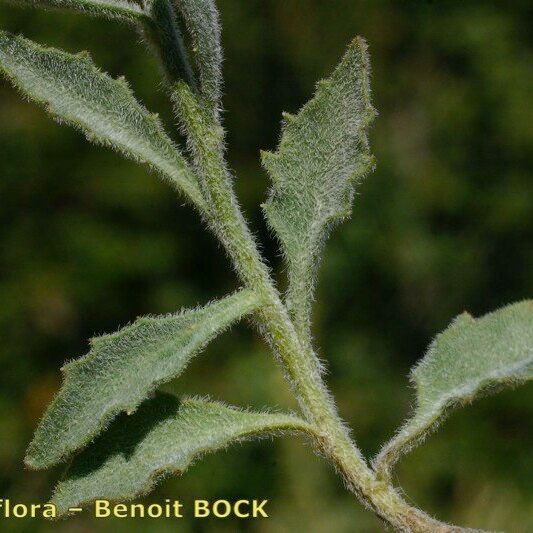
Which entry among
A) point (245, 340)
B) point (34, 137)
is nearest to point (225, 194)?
point (245, 340)

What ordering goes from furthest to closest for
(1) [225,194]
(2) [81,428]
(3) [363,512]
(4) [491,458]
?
(4) [491,458]
(3) [363,512]
(1) [225,194]
(2) [81,428]

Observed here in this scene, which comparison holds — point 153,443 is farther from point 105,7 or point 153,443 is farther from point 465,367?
→ point 105,7

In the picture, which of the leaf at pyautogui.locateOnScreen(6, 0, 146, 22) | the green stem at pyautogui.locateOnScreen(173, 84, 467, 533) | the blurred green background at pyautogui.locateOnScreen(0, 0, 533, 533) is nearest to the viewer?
the green stem at pyautogui.locateOnScreen(173, 84, 467, 533)

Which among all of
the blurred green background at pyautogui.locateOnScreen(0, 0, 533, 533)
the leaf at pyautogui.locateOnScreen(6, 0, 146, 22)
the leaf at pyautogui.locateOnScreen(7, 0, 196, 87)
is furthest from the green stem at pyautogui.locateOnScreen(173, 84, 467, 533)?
the blurred green background at pyautogui.locateOnScreen(0, 0, 533, 533)

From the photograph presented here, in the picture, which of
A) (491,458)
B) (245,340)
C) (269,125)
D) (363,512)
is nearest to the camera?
(363,512)

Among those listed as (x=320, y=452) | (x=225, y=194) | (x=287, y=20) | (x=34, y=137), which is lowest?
(x=320, y=452)

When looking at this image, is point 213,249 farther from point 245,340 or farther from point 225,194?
point 225,194

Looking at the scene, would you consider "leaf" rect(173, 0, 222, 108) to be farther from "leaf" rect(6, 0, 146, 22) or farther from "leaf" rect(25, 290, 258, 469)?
"leaf" rect(25, 290, 258, 469)
